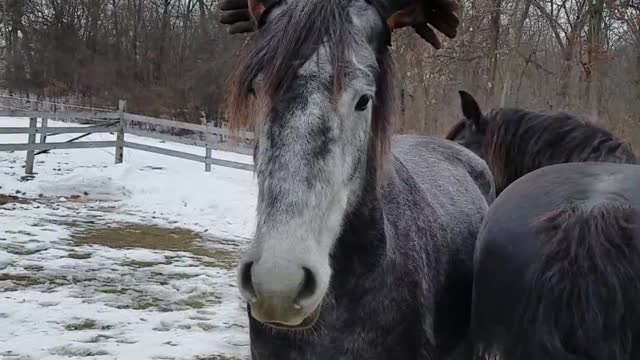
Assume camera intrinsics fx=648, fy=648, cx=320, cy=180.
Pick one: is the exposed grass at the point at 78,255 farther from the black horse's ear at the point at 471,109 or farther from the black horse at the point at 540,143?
the black horse at the point at 540,143

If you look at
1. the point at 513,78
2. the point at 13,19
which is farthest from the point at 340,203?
the point at 13,19

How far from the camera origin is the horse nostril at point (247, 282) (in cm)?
176

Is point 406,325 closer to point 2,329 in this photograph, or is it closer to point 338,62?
point 338,62

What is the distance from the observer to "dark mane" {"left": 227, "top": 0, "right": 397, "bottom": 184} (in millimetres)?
2008

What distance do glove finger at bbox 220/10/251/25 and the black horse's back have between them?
58.0 inches

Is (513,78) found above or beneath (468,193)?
above

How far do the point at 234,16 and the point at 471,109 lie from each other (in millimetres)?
2615

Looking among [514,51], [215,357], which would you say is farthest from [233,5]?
[514,51]

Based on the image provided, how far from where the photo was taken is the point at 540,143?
11.8 feet

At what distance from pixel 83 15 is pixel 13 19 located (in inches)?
106

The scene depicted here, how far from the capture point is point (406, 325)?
2428 mm

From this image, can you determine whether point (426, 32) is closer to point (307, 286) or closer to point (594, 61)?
point (307, 286)

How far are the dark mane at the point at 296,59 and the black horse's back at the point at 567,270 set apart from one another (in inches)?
22.5

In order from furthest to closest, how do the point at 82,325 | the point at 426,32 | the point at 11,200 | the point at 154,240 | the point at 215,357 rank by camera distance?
the point at 11,200, the point at 154,240, the point at 82,325, the point at 215,357, the point at 426,32
